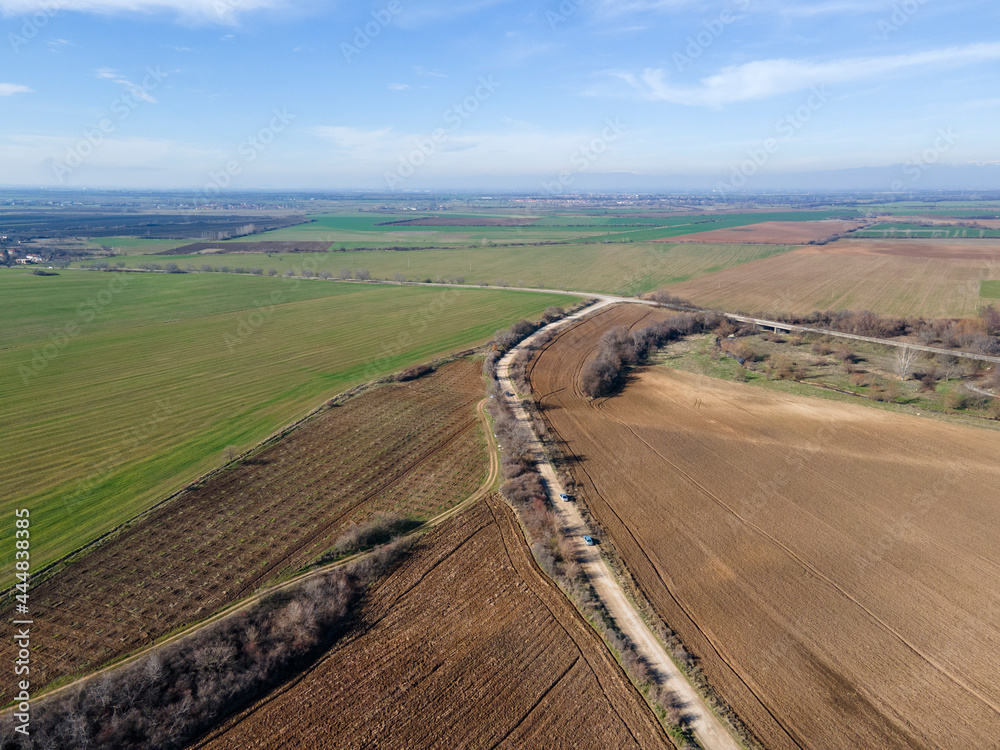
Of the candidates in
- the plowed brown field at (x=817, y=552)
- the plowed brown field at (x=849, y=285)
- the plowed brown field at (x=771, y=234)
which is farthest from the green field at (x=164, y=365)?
the plowed brown field at (x=771, y=234)

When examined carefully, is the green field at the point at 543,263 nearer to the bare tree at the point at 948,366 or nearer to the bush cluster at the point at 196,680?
the bare tree at the point at 948,366

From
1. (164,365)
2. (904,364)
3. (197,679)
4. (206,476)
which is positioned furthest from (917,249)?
(197,679)

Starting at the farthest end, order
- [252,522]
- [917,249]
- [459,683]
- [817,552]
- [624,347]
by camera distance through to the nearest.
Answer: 1. [917,249]
2. [624,347]
3. [252,522]
4. [817,552]
5. [459,683]

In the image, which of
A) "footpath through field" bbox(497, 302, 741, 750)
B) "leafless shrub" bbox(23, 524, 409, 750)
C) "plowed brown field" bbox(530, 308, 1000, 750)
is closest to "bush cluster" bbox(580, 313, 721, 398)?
"plowed brown field" bbox(530, 308, 1000, 750)

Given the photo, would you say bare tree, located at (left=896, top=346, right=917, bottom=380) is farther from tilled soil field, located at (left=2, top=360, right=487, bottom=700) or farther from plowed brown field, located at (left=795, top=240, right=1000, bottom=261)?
plowed brown field, located at (left=795, top=240, right=1000, bottom=261)

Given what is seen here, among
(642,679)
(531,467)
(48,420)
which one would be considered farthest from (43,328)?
(642,679)

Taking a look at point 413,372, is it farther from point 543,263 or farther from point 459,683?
point 543,263
